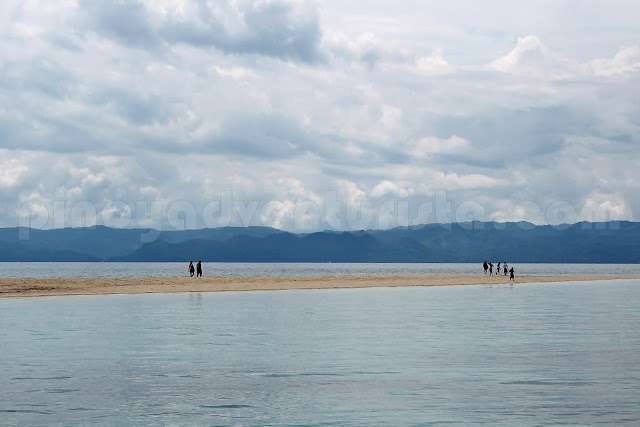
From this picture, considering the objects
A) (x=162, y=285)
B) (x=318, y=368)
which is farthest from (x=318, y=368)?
(x=162, y=285)

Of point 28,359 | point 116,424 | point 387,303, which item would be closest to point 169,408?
point 116,424

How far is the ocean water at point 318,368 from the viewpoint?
678 inches

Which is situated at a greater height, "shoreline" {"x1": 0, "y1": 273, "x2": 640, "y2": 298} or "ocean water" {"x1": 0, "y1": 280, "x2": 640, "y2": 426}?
"shoreline" {"x1": 0, "y1": 273, "x2": 640, "y2": 298}

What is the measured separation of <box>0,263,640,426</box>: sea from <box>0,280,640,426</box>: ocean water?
6cm

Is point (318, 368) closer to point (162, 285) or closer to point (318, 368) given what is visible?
point (318, 368)

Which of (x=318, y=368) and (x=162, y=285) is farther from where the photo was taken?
(x=162, y=285)

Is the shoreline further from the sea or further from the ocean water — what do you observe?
the sea

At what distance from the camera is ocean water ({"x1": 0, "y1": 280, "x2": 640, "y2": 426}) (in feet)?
56.5

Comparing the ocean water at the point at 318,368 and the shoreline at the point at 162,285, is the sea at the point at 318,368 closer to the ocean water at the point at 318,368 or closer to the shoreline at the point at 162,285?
the ocean water at the point at 318,368

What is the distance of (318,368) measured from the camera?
2361 centimetres

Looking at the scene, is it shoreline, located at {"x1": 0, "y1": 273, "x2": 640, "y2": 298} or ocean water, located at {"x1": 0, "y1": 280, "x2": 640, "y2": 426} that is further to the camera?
shoreline, located at {"x1": 0, "y1": 273, "x2": 640, "y2": 298}

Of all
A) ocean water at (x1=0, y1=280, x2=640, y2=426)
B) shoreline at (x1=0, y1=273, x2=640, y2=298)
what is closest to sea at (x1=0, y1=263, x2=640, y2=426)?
ocean water at (x1=0, y1=280, x2=640, y2=426)

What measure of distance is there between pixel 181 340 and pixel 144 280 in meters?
54.2

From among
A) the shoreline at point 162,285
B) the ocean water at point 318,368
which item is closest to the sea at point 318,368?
the ocean water at point 318,368
